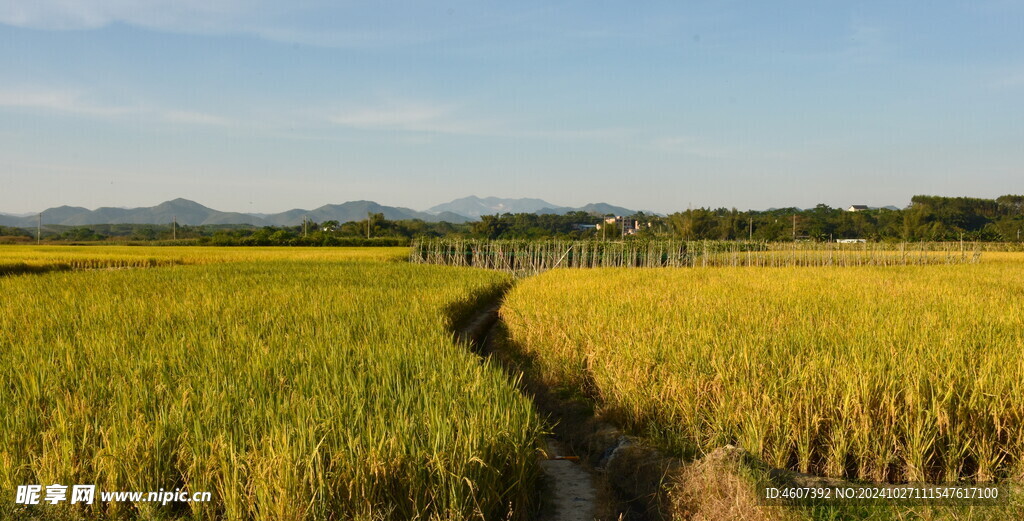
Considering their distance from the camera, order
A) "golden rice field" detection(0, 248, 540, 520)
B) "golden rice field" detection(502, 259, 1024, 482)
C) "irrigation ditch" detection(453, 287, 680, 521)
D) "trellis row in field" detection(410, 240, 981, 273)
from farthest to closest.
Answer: "trellis row in field" detection(410, 240, 981, 273) → "irrigation ditch" detection(453, 287, 680, 521) → "golden rice field" detection(502, 259, 1024, 482) → "golden rice field" detection(0, 248, 540, 520)

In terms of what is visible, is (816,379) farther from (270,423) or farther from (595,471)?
(270,423)

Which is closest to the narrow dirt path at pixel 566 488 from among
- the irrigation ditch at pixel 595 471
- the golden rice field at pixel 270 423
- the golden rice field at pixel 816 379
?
the irrigation ditch at pixel 595 471

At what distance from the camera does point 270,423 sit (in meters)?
2.90

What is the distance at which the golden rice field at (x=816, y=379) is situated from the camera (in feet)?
10.8

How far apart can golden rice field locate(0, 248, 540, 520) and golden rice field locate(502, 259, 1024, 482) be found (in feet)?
3.90

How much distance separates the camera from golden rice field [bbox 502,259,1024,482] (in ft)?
10.8

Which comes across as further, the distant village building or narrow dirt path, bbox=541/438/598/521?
the distant village building

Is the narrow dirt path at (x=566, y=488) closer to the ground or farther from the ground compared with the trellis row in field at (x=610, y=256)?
closer to the ground

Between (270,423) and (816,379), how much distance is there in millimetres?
3072

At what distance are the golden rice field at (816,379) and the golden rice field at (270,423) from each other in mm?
1190

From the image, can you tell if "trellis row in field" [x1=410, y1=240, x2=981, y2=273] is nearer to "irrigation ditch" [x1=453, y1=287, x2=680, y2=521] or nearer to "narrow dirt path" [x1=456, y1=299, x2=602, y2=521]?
"irrigation ditch" [x1=453, y1=287, x2=680, y2=521]

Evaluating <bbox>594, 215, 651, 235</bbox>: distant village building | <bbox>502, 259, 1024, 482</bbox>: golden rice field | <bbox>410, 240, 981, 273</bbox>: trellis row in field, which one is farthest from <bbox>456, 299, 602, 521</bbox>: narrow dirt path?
<bbox>594, 215, 651, 235</bbox>: distant village building

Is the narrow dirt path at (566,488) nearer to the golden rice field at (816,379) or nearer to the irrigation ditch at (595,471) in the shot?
the irrigation ditch at (595,471)

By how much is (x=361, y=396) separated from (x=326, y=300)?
5.14m
